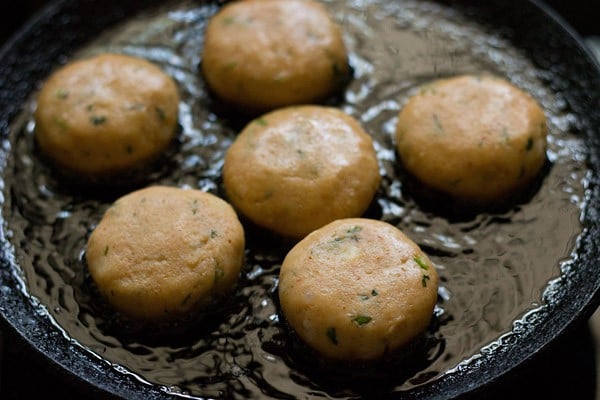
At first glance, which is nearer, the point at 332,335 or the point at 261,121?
the point at 332,335

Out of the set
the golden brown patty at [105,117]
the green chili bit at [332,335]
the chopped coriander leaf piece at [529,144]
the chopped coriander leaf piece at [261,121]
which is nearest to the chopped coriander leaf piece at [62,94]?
the golden brown patty at [105,117]

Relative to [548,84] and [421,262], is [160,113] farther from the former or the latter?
[548,84]

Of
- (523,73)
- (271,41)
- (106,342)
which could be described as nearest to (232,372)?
(106,342)

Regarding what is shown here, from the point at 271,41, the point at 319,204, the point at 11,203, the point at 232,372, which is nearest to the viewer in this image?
the point at 232,372

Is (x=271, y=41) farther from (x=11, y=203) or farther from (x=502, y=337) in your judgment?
(x=502, y=337)

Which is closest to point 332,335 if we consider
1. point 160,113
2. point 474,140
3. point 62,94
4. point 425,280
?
point 425,280

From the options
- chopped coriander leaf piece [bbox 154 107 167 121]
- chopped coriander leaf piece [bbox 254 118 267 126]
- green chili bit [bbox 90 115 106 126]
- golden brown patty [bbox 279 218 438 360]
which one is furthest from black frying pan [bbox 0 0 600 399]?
chopped coriander leaf piece [bbox 254 118 267 126]

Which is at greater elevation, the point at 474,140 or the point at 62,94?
the point at 474,140
